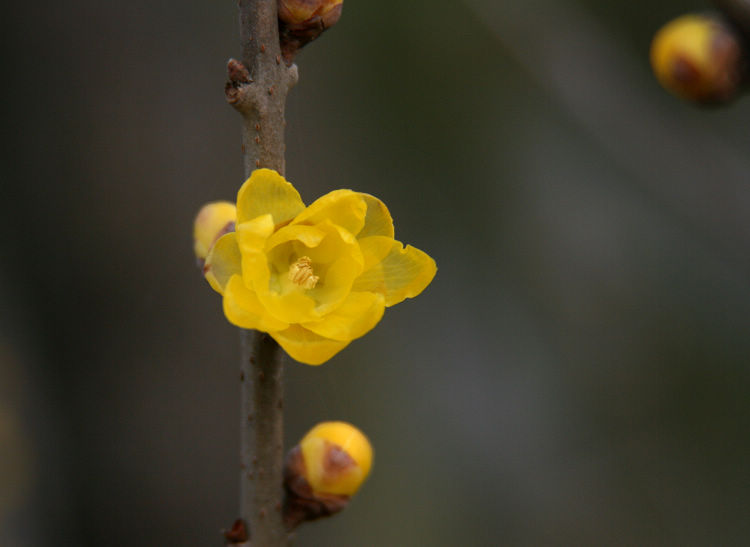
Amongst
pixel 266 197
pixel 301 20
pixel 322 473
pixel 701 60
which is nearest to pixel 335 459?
pixel 322 473

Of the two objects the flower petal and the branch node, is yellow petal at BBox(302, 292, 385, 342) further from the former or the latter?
the branch node

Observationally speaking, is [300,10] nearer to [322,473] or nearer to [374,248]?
[374,248]

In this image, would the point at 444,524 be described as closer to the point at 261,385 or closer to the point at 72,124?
the point at 72,124

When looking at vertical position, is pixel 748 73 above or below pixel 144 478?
above

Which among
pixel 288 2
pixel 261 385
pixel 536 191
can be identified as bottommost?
pixel 261 385

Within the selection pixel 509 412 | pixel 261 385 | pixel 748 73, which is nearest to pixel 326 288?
pixel 261 385

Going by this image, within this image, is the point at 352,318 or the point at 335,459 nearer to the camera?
the point at 352,318

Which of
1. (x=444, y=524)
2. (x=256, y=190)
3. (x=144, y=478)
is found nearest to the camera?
(x=256, y=190)
